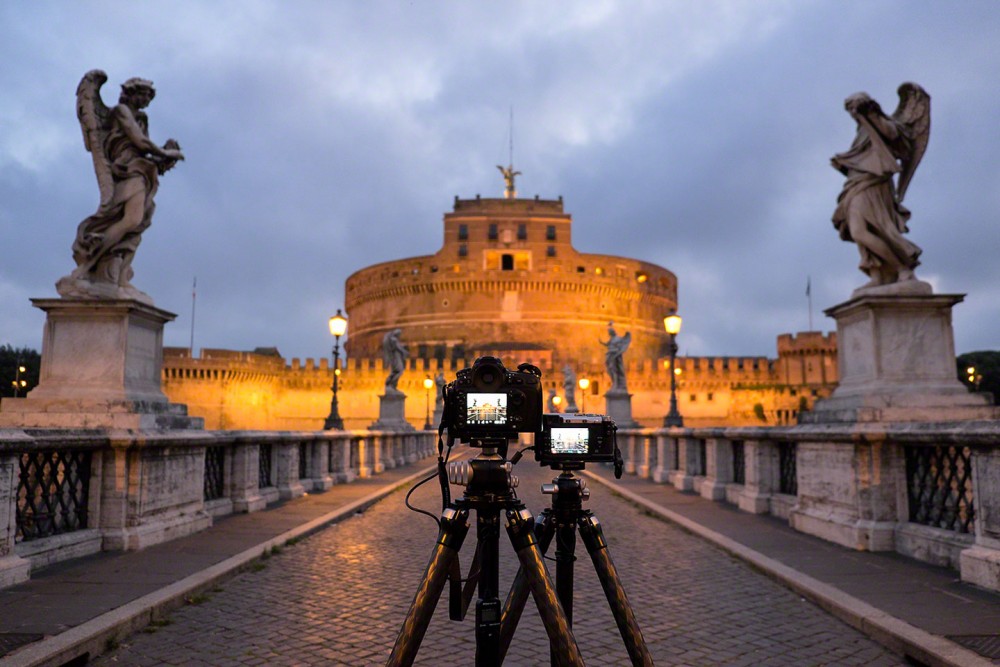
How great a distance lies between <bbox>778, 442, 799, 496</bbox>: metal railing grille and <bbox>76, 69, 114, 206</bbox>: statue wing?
8.14 metres

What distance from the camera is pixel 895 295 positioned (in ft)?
24.2

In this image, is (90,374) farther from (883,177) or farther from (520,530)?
(883,177)

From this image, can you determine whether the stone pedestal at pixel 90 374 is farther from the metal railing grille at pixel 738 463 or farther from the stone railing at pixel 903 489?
the metal railing grille at pixel 738 463

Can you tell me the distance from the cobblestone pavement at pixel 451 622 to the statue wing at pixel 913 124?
4.46 metres

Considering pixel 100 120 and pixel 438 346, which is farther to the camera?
pixel 438 346

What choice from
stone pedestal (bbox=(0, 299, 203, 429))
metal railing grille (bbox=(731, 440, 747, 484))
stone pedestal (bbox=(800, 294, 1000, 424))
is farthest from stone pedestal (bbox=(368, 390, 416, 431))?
stone pedestal (bbox=(800, 294, 1000, 424))

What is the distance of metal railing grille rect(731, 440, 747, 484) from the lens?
38.0ft

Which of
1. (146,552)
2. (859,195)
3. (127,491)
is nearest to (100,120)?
(127,491)

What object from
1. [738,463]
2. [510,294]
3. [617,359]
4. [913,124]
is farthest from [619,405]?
[510,294]

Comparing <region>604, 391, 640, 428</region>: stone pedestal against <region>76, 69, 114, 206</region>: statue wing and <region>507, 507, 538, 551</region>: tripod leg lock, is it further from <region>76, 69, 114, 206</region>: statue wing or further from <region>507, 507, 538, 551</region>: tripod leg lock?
<region>507, 507, 538, 551</region>: tripod leg lock

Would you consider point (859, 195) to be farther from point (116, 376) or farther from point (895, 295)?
point (116, 376)

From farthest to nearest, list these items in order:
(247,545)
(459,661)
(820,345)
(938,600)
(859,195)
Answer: (820,345) → (859,195) → (247,545) → (938,600) → (459,661)

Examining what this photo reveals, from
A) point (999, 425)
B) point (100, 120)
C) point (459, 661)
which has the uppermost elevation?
point (100, 120)

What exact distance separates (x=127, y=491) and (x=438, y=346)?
2648 inches
